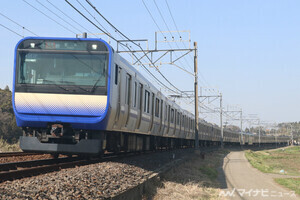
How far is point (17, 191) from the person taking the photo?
18.1ft

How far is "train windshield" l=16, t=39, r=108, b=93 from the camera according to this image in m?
9.88

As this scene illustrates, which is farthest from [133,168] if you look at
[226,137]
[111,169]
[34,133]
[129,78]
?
[226,137]

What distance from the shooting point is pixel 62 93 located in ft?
31.9

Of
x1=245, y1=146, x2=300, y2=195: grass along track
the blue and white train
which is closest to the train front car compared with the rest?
the blue and white train

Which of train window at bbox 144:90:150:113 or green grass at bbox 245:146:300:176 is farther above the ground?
train window at bbox 144:90:150:113

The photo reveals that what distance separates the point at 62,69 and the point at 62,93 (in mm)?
673

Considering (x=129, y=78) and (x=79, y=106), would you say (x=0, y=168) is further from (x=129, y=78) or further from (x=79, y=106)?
(x=129, y=78)

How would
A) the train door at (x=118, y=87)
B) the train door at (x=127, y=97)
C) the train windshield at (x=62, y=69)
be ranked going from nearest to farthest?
1. the train windshield at (x=62, y=69)
2. the train door at (x=118, y=87)
3. the train door at (x=127, y=97)

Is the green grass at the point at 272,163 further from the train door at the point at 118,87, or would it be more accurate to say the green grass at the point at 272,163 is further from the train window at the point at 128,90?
the train door at the point at 118,87

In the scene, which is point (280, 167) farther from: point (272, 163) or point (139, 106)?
point (139, 106)

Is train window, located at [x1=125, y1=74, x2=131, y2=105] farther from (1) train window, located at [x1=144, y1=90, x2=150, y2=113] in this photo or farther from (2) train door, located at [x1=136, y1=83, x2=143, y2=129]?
(1) train window, located at [x1=144, y1=90, x2=150, y2=113]

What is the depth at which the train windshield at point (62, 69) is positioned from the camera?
988cm

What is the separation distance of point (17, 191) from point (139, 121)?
8829 mm

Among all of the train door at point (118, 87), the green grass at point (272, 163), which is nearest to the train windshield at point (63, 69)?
the train door at point (118, 87)
